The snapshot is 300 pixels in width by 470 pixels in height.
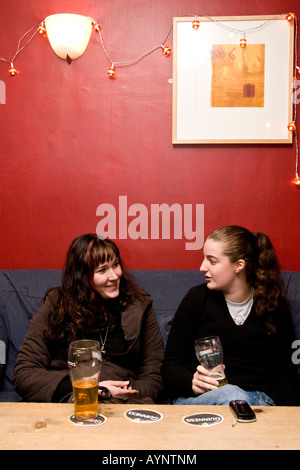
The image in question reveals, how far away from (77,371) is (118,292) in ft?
2.53

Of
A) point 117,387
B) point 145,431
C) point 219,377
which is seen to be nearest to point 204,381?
point 219,377

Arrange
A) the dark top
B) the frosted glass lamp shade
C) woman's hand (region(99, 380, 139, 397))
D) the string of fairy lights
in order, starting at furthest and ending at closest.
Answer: the string of fairy lights → the frosted glass lamp shade → the dark top → woman's hand (region(99, 380, 139, 397))

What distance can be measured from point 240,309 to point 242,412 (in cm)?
78

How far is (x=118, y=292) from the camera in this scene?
6.66 feet

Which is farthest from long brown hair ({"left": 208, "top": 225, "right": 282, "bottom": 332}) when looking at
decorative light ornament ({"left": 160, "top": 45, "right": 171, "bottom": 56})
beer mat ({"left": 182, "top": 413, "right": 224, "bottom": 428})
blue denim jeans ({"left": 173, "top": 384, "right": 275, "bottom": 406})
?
decorative light ornament ({"left": 160, "top": 45, "right": 171, "bottom": 56})

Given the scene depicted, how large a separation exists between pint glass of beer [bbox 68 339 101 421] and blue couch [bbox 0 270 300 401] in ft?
3.17

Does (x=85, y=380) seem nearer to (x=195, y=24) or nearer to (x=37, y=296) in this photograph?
(x=37, y=296)

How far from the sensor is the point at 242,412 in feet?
4.18

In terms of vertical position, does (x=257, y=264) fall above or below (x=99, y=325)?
A: above

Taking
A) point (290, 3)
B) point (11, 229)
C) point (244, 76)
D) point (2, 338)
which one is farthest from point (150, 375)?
point (290, 3)

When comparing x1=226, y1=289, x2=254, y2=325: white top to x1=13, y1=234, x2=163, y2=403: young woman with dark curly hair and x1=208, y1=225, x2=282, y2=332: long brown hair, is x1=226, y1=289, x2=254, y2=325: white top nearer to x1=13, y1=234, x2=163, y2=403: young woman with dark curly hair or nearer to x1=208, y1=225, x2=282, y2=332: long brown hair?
x1=208, y1=225, x2=282, y2=332: long brown hair

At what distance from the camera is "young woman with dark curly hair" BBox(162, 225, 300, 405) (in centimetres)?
192

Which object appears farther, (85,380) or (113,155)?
(113,155)

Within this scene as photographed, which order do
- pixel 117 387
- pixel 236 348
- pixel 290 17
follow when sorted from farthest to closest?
pixel 290 17 < pixel 236 348 < pixel 117 387
